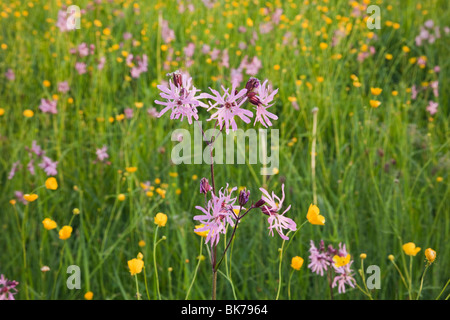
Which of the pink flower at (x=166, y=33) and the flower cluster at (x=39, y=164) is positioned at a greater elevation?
the pink flower at (x=166, y=33)

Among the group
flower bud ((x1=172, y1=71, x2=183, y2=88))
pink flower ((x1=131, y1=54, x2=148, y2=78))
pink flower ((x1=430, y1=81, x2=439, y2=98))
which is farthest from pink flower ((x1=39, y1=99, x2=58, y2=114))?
pink flower ((x1=430, y1=81, x2=439, y2=98))

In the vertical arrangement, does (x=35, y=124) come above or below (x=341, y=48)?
below

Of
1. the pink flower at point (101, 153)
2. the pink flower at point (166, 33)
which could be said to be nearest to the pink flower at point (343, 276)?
the pink flower at point (101, 153)

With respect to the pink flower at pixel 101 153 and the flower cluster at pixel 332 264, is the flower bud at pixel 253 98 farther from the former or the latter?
the pink flower at pixel 101 153

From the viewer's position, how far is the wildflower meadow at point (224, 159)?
151 centimetres

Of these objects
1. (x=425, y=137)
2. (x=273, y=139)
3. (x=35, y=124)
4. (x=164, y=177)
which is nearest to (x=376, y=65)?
(x=425, y=137)

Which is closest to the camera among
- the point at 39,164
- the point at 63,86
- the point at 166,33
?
the point at 39,164

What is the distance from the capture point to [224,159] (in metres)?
2.09

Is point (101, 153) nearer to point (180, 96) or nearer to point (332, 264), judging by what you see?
point (332, 264)

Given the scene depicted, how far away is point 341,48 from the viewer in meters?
3.12

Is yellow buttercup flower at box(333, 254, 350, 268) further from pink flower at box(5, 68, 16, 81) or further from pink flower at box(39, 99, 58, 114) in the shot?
pink flower at box(5, 68, 16, 81)

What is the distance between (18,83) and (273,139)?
1555 mm

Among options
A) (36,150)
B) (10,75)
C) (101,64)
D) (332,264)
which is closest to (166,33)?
(101,64)
